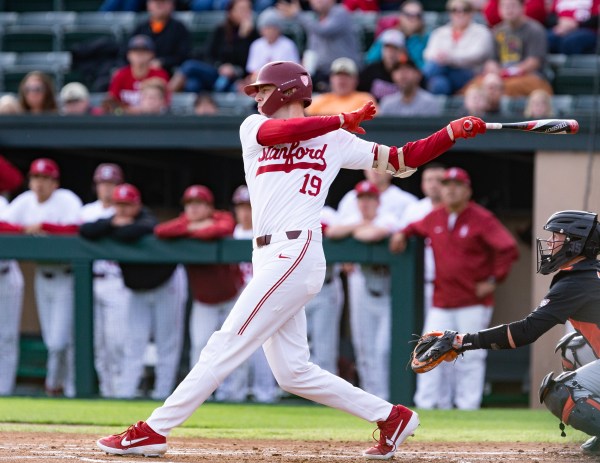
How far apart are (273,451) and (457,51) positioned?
5477mm

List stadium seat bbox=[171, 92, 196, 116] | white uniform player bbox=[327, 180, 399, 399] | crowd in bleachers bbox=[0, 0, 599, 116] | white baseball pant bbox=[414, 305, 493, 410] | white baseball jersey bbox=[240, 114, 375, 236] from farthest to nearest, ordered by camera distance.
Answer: stadium seat bbox=[171, 92, 196, 116]
crowd in bleachers bbox=[0, 0, 599, 116]
white uniform player bbox=[327, 180, 399, 399]
white baseball pant bbox=[414, 305, 493, 410]
white baseball jersey bbox=[240, 114, 375, 236]

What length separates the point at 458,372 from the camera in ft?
26.6

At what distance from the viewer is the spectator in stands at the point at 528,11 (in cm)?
1018

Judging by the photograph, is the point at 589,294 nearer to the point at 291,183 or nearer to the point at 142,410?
the point at 291,183

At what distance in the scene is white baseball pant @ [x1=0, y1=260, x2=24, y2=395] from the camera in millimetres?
8523

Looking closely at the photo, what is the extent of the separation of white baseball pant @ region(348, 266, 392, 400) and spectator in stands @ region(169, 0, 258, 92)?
9.89ft

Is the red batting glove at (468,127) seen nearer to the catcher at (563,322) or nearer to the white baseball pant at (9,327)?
the catcher at (563,322)

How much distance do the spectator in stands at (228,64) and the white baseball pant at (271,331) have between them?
5.98m

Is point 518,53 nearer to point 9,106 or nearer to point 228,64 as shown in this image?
point 228,64

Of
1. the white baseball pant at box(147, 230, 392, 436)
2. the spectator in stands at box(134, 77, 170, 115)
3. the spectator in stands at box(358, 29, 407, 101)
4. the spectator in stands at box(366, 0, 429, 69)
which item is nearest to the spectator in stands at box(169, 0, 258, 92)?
the spectator in stands at box(134, 77, 170, 115)

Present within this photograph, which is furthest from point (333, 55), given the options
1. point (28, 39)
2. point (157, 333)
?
point (28, 39)

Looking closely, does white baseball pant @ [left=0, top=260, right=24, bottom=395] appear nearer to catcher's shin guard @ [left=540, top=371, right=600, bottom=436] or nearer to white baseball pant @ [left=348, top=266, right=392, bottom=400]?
white baseball pant @ [left=348, top=266, right=392, bottom=400]

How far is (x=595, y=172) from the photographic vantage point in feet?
28.2

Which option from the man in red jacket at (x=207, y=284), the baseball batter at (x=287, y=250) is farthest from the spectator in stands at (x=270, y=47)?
the baseball batter at (x=287, y=250)
